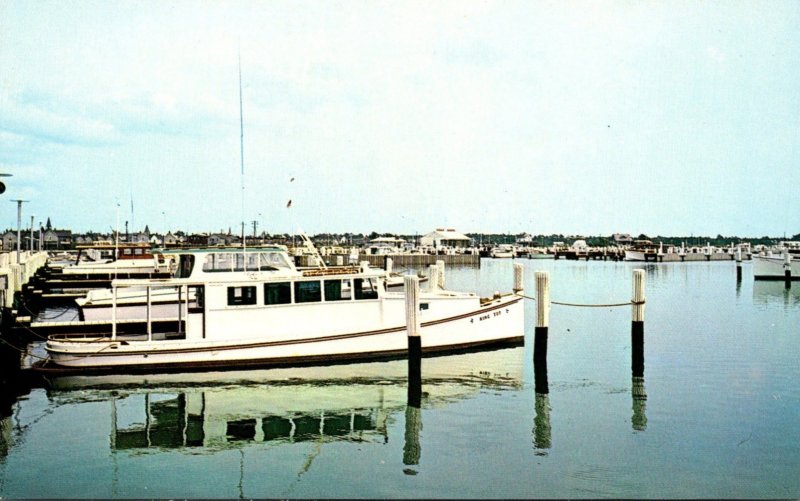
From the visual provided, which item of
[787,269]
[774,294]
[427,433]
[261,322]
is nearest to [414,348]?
[427,433]

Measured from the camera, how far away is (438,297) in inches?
949

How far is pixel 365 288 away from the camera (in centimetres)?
2275

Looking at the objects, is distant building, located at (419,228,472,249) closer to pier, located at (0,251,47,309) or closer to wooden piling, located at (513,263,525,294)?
pier, located at (0,251,47,309)

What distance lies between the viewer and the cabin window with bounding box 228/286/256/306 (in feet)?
69.6

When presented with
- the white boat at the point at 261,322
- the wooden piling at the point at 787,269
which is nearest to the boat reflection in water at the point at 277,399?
the white boat at the point at 261,322

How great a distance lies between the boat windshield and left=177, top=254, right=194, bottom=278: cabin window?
1.55ft

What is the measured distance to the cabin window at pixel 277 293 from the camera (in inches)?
844

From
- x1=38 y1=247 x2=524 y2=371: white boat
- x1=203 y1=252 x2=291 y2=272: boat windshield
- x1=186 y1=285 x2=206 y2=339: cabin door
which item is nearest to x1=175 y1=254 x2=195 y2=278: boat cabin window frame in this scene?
x1=38 y1=247 x2=524 y2=371: white boat

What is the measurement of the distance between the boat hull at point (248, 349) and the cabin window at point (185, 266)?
1676 mm

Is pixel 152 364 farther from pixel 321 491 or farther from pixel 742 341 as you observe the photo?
pixel 742 341

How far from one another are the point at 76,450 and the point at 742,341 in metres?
26.1

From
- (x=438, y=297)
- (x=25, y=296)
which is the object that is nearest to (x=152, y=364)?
(x=438, y=297)

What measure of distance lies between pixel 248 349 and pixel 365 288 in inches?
177

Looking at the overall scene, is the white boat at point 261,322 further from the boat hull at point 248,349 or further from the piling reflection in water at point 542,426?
the piling reflection in water at point 542,426
